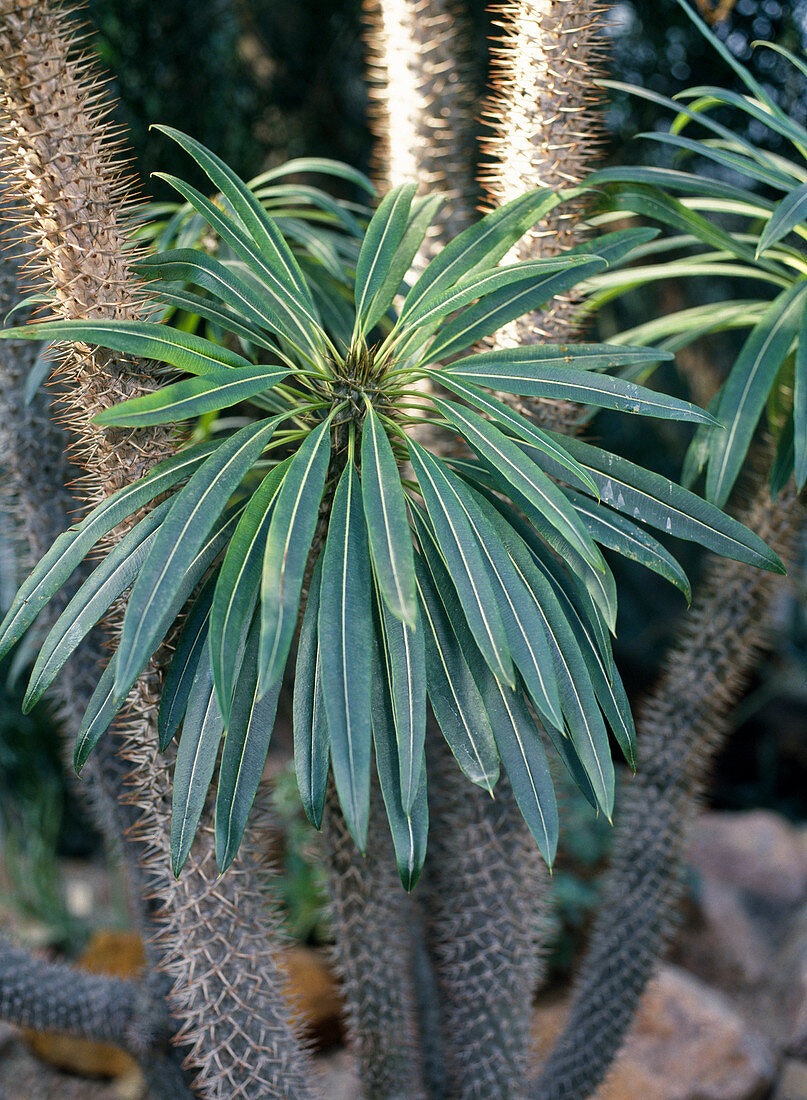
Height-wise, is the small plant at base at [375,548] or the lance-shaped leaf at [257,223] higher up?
the lance-shaped leaf at [257,223]

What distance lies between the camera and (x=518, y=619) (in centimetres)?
85

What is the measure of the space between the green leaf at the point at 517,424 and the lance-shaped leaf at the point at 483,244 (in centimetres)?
16

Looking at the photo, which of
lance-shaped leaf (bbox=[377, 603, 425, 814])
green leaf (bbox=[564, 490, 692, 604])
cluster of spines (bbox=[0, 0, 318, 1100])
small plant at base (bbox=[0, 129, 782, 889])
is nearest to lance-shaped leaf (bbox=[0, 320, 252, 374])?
small plant at base (bbox=[0, 129, 782, 889])

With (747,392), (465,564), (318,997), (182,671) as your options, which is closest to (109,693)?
(182,671)

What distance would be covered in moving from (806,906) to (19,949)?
2.28 meters

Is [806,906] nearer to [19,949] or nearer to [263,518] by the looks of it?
[19,949]

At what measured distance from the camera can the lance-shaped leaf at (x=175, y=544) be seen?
74cm

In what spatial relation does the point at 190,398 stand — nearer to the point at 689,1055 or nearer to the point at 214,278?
the point at 214,278

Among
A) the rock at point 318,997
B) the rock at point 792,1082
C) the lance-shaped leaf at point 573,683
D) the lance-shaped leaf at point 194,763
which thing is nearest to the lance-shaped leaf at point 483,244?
the lance-shaped leaf at point 573,683

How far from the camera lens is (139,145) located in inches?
92.7

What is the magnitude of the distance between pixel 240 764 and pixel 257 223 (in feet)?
2.11

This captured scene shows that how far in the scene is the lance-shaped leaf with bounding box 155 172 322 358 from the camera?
94cm

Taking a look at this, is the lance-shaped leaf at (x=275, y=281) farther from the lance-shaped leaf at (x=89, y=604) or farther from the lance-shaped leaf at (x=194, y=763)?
the lance-shaped leaf at (x=194, y=763)

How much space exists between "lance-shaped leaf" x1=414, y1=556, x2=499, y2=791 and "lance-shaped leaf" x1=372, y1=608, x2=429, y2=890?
2.2 inches
